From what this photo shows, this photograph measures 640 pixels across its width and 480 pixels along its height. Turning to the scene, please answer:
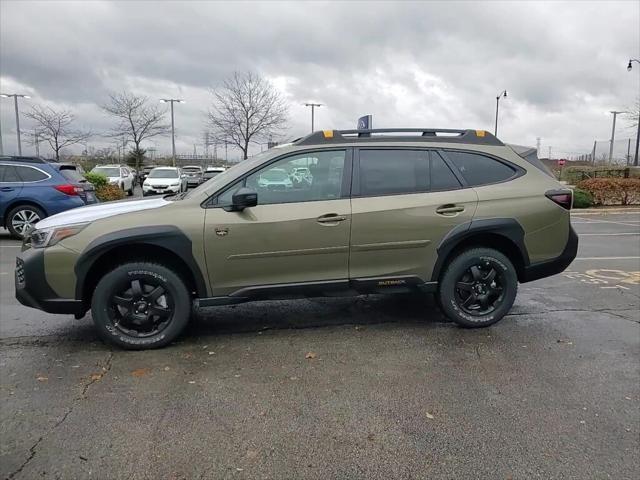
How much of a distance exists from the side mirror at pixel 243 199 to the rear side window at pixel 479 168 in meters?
1.89

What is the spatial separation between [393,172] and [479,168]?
2.83ft

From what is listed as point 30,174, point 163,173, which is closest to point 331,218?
point 30,174

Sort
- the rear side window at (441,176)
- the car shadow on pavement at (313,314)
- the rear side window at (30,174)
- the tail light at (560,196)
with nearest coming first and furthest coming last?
1. the rear side window at (441,176)
2. the tail light at (560,196)
3. the car shadow on pavement at (313,314)
4. the rear side window at (30,174)

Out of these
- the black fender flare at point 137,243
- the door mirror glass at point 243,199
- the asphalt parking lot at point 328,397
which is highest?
the door mirror glass at point 243,199

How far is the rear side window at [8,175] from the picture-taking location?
402 inches

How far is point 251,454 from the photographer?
2641 mm

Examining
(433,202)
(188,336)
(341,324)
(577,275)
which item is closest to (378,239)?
(433,202)

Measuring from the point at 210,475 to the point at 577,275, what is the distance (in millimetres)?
6211

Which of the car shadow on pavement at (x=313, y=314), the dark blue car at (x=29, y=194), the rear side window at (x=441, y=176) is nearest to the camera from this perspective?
the rear side window at (x=441, y=176)

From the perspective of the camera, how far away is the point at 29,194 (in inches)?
401

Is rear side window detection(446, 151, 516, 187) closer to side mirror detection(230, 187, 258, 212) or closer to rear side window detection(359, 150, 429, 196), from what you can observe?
rear side window detection(359, 150, 429, 196)

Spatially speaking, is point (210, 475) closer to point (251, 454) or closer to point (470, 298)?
point (251, 454)

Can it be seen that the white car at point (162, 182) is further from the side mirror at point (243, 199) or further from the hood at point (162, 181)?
the side mirror at point (243, 199)

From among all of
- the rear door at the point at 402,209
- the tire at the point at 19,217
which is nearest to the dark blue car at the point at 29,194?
the tire at the point at 19,217
